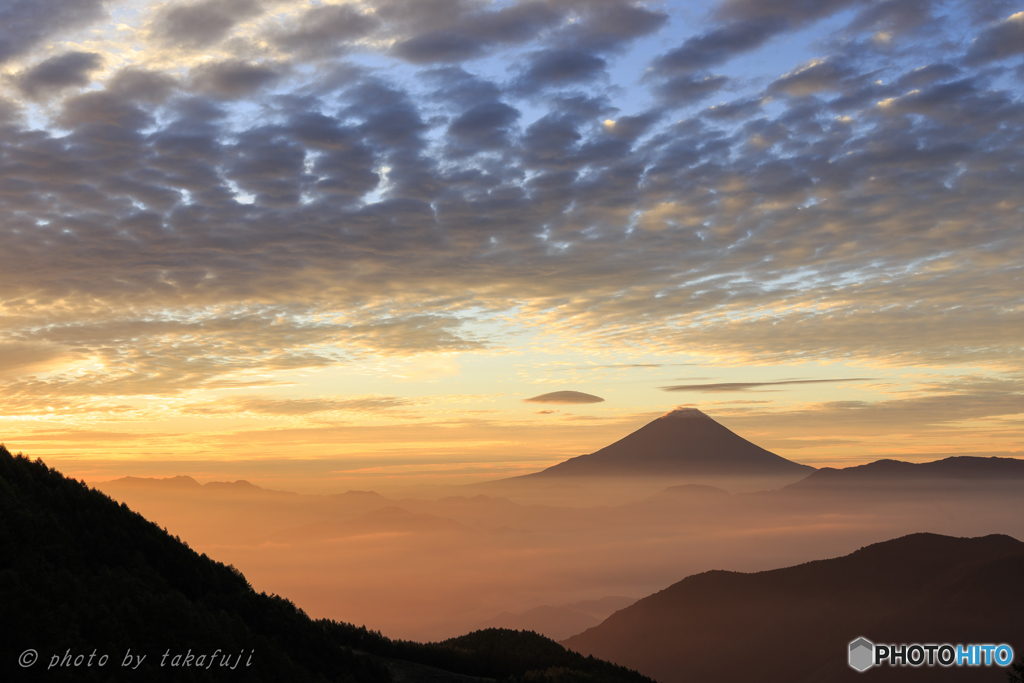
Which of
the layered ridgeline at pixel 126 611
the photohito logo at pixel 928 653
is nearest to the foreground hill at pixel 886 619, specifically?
the photohito logo at pixel 928 653

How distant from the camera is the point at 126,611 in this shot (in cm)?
1519

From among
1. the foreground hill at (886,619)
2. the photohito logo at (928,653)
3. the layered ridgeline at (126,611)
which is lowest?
the foreground hill at (886,619)

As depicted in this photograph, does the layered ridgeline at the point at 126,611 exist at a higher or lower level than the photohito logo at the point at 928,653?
higher

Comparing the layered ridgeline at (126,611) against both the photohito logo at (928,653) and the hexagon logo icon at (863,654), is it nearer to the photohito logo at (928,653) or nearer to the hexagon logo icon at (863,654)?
the photohito logo at (928,653)

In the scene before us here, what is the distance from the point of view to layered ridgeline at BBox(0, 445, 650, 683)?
44.3 ft

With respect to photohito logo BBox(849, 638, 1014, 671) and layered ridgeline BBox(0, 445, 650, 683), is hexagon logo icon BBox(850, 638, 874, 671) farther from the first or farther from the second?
layered ridgeline BBox(0, 445, 650, 683)

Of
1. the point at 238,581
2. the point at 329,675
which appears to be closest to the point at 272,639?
the point at 329,675

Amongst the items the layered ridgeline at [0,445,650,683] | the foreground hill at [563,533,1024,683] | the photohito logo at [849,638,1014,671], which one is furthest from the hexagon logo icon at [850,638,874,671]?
the foreground hill at [563,533,1024,683]

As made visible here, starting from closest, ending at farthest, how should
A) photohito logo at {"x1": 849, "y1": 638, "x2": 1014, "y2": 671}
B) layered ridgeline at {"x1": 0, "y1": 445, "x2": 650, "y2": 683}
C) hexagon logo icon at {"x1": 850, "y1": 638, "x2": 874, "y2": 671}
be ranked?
1. layered ridgeline at {"x1": 0, "y1": 445, "x2": 650, "y2": 683}
2. photohito logo at {"x1": 849, "y1": 638, "x2": 1014, "y2": 671}
3. hexagon logo icon at {"x1": 850, "y1": 638, "x2": 874, "y2": 671}

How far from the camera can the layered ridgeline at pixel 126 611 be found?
1352cm

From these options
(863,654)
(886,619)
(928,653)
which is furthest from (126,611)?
(886,619)

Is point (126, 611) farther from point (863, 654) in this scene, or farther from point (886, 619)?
point (886, 619)

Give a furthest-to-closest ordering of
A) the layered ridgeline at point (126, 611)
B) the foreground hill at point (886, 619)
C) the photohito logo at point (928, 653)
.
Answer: the foreground hill at point (886, 619) < the photohito logo at point (928, 653) < the layered ridgeline at point (126, 611)

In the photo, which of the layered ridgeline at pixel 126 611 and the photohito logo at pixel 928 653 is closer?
the layered ridgeline at pixel 126 611
